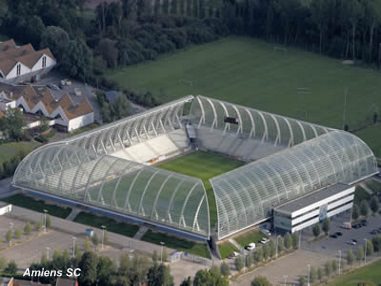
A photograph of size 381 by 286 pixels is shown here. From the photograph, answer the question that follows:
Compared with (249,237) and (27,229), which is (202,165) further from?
(27,229)

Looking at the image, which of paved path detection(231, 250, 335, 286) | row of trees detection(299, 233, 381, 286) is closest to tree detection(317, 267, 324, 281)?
row of trees detection(299, 233, 381, 286)

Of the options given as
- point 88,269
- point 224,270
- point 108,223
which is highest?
point 88,269

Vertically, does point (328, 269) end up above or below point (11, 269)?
below

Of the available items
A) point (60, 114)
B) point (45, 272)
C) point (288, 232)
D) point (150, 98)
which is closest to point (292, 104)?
point (150, 98)

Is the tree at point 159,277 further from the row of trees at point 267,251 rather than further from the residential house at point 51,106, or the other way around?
the residential house at point 51,106

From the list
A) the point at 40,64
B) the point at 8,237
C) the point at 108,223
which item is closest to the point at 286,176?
the point at 108,223
